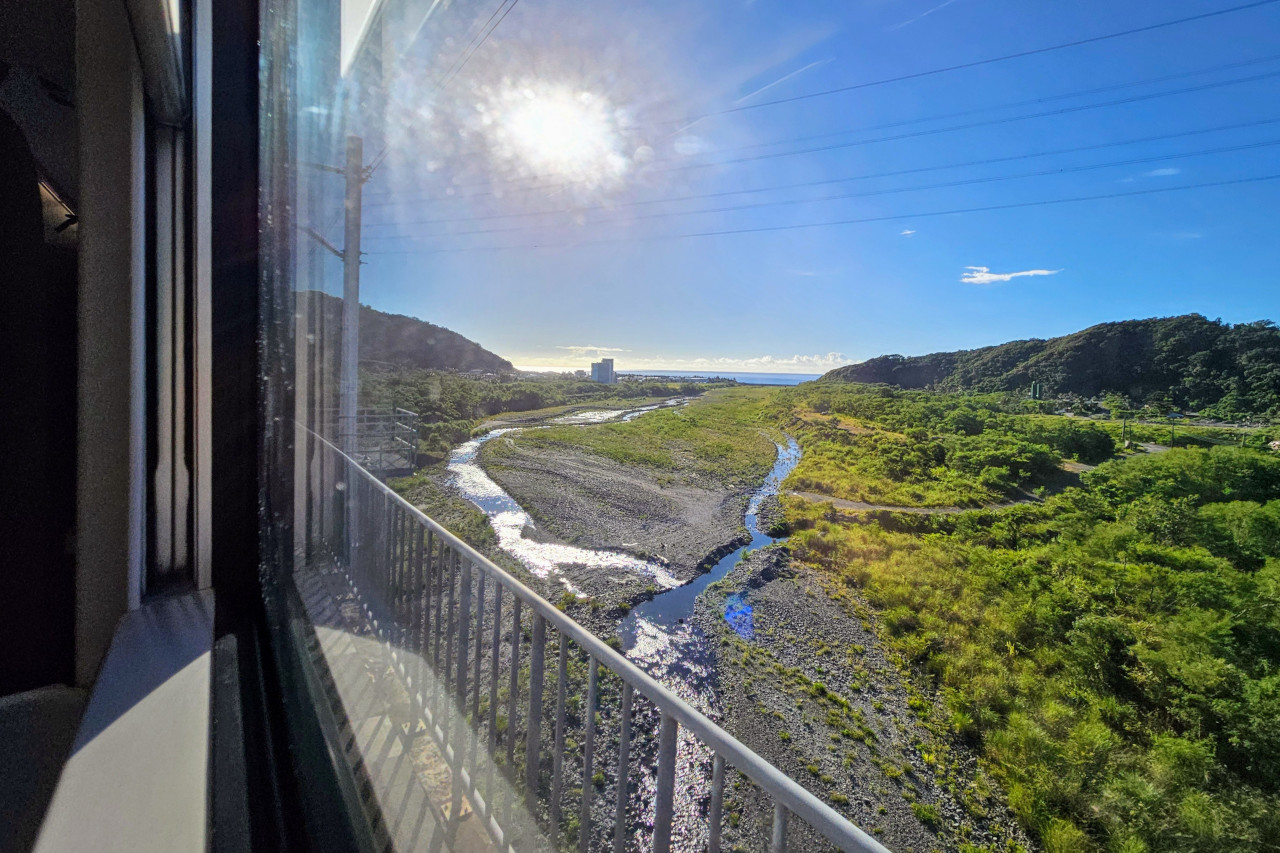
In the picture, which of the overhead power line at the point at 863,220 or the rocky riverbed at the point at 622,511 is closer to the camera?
the overhead power line at the point at 863,220

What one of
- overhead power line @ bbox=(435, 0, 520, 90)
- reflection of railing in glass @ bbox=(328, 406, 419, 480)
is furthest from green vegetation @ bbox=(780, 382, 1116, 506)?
reflection of railing in glass @ bbox=(328, 406, 419, 480)

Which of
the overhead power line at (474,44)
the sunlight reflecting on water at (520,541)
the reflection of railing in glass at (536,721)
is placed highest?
the overhead power line at (474,44)

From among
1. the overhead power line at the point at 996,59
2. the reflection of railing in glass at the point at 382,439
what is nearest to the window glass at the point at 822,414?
the overhead power line at the point at 996,59

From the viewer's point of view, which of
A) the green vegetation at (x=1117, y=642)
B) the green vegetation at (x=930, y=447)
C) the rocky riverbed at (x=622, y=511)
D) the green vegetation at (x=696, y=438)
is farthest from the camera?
the green vegetation at (x=696, y=438)

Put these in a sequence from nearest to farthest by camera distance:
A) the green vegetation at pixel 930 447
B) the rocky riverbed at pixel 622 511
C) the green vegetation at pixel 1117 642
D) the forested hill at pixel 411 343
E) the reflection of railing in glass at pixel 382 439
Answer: the green vegetation at pixel 1117 642 < the green vegetation at pixel 930 447 < the rocky riverbed at pixel 622 511 < the forested hill at pixel 411 343 < the reflection of railing in glass at pixel 382 439

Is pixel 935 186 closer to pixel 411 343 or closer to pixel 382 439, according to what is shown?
pixel 411 343

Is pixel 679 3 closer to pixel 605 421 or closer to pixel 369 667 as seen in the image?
pixel 605 421

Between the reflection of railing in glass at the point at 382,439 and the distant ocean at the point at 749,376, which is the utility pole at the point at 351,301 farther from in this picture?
the distant ocean at the point at 749,376

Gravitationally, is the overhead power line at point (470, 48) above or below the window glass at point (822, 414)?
above

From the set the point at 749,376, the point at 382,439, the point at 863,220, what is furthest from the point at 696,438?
the point at 382,439

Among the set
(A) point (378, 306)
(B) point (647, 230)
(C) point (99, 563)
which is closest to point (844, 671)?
(B) point (647, 230)
